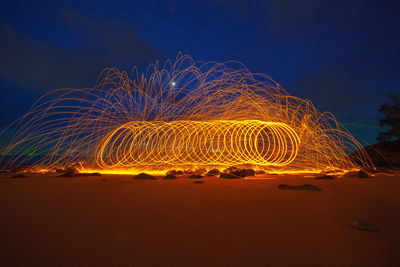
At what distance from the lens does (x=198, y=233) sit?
2.04 meters

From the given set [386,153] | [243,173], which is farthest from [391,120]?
[243,173]

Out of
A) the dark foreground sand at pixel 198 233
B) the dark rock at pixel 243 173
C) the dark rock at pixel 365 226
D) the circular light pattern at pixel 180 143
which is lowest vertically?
the dark foreground sand at pixel 198 233

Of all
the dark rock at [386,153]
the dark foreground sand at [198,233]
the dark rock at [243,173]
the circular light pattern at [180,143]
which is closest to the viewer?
the dark foreground sand at [198,233]

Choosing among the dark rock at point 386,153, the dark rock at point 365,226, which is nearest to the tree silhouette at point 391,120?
the dark rock at point 386,153

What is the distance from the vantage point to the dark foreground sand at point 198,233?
5.20 feet

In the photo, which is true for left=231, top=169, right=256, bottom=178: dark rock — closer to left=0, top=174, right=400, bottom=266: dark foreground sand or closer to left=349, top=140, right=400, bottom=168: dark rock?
left=0, top=174, right=400, bottom=266: dark foreground sand

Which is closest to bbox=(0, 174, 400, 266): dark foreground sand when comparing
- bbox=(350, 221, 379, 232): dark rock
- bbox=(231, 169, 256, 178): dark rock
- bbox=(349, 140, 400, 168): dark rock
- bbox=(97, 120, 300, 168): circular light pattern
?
bbox=(350, 221, 379, 232): dark rock

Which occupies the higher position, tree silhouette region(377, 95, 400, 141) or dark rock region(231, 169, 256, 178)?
tree silhouette region(377, 95, 400, 141)

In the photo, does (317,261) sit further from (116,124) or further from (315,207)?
Answer: (116,124)

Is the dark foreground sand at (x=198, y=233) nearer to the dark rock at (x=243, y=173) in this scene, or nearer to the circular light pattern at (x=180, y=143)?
the dark rock at (x=243, y=173)

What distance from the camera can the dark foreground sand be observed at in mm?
1586

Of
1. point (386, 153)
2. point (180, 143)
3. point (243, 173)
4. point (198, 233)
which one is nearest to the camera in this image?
point (198, 233)

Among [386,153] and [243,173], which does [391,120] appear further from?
[243,173]

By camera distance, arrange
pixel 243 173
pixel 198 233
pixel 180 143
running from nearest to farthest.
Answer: pixel 198 233 → pixel 243 173 → pixel 180 143
